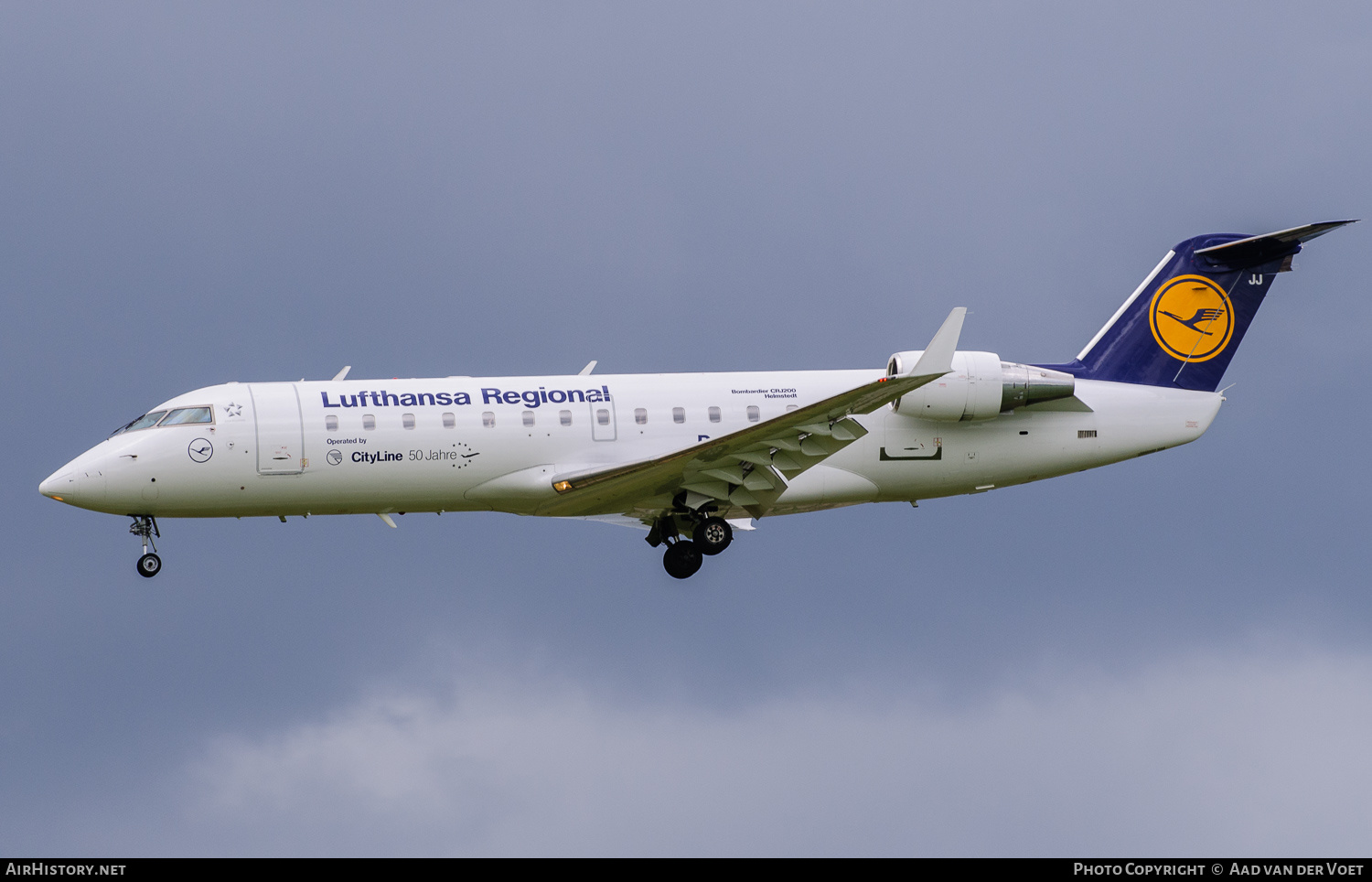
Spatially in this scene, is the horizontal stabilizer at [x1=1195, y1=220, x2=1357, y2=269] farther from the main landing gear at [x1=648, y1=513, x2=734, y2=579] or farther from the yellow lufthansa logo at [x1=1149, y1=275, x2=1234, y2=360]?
the main landing gear at [x1=648, y1=513, x2=734, y2=579]

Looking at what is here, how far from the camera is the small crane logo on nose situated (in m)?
30.6

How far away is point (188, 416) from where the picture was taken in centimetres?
3094

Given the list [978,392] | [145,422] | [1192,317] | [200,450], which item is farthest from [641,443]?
[1192,317]

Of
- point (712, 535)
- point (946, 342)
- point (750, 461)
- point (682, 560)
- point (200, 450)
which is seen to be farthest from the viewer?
point (682, 560)

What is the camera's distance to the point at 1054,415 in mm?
32750

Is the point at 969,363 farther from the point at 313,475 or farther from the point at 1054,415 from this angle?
the point at 313,475

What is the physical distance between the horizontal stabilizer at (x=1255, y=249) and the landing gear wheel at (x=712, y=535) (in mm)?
11260

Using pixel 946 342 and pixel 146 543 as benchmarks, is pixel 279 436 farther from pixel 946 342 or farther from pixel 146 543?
pixel 946 342

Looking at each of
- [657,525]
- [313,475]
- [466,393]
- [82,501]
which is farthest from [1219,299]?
[82,501]

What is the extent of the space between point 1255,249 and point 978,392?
696cm

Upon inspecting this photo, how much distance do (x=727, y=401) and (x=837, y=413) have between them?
3.34m

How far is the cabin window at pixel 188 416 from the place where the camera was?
30875 millimetres
